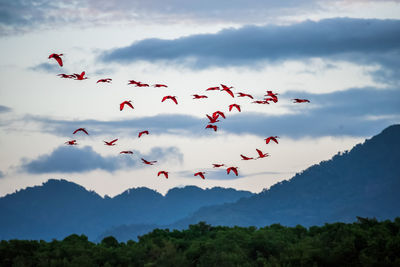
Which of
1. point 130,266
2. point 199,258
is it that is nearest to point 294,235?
point 199,258

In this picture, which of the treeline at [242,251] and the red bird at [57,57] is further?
the treeline at [242,251]

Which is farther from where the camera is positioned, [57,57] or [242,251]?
[242,251]

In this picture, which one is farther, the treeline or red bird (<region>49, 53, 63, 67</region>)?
the treeline

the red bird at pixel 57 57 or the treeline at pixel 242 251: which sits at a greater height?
the red bird at pixel 57 57

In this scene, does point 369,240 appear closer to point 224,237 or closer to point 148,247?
point 224,237

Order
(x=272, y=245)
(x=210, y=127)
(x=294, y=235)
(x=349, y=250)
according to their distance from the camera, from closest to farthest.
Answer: (x=210, y=127) < (x=349, y=250) < (x=272, y=245) < (x=294, y=235)

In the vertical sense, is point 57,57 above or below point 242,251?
above

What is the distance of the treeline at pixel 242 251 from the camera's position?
56938 mm

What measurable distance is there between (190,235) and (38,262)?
84.0ft

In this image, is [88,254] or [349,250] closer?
[349,250]

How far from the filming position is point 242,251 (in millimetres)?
64938

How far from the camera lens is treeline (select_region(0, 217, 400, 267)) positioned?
5694cm

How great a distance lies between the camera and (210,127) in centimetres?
3862

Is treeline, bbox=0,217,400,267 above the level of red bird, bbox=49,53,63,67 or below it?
below
